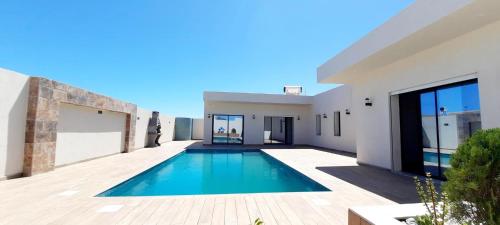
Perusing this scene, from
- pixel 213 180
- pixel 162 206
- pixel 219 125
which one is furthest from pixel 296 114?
pixel 162 206

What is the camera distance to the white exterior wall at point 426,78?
3465mm

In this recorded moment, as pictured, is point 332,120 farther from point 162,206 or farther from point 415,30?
point 162,206

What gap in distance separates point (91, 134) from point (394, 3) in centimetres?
952

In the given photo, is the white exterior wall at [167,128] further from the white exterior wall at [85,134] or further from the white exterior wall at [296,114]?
the white exterior wall at [85,134]

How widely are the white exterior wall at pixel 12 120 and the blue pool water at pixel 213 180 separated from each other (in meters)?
2.24

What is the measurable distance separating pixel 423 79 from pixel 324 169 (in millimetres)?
3128

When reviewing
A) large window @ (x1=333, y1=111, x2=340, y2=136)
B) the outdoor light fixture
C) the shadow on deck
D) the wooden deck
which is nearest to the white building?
the outdoor light fixture

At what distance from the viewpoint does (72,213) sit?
2654mm

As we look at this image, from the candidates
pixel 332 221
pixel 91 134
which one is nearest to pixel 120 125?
pixel 91 134

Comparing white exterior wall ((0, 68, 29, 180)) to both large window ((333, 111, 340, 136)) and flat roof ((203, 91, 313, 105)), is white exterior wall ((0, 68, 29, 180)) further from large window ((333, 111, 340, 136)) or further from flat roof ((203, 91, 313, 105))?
large window ((333, 111, 340, 136))

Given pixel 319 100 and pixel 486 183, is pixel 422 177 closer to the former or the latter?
pixel 486 183

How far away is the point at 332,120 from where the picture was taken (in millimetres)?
11047

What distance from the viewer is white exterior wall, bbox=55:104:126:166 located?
18.5 feet

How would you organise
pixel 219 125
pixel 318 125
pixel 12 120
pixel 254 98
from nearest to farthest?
Answer: pixel 12 120 < pixel 254 98 < pixel 318 125 < pixel 219 125
